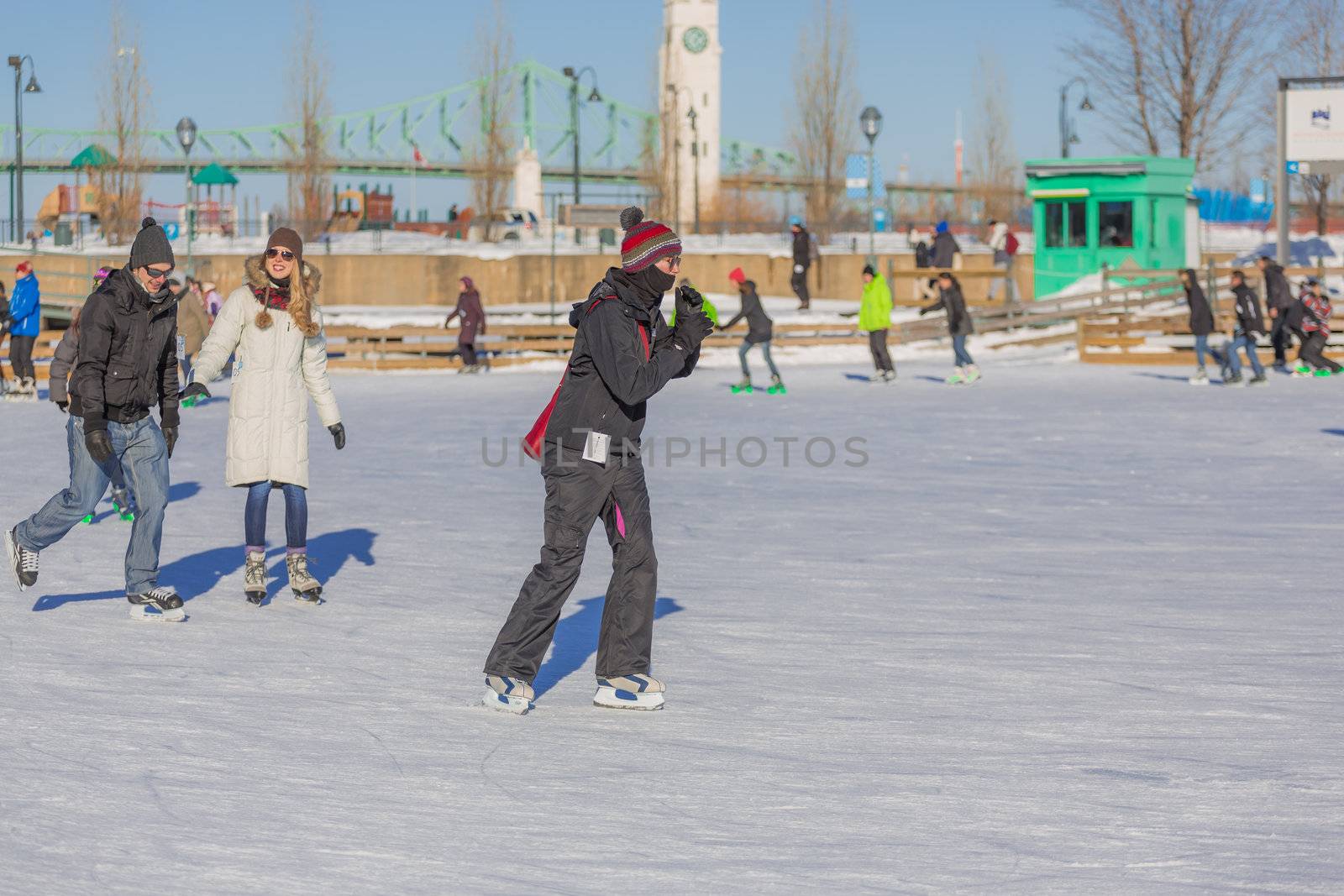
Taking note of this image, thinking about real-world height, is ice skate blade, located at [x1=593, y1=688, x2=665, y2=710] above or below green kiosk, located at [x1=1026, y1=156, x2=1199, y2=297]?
below

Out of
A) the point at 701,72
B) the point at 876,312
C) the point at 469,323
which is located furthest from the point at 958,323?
the point at 701,72

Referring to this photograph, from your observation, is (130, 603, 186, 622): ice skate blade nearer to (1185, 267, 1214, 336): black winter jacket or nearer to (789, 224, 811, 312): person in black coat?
(1185, 267, 1214, 336): black winter jacket

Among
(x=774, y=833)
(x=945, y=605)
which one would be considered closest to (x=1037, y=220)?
(x=945, y=605)

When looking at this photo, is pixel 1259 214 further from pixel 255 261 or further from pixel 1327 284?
pixel 255 261

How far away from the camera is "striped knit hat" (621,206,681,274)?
17.1 feet

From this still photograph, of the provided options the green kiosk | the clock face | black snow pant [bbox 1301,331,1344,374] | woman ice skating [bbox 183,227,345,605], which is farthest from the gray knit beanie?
the clock face

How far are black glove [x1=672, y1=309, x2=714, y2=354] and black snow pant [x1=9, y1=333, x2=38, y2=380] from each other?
54.3ft

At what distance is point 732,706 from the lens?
5.77 meters

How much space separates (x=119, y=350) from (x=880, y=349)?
1604cm

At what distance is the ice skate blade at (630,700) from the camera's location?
5.61 metres

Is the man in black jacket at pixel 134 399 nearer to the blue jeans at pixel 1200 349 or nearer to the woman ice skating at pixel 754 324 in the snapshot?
the woman ice skating at pixel 754 324

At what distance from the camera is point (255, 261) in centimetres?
709

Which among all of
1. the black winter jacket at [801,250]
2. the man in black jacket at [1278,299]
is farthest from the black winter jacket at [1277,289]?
the black winter jacket at [801,250]

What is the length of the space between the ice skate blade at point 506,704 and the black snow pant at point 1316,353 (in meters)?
18.9
